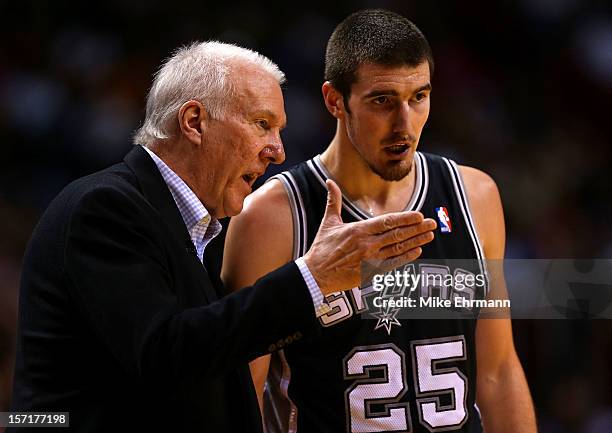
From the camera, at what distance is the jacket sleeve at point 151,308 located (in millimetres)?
2113

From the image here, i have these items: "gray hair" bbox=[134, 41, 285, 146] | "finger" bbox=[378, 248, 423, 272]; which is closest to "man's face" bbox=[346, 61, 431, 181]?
"gray hair" bbox=[134, 41, 285, 146]

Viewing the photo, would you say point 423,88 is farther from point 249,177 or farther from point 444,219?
point 249,177

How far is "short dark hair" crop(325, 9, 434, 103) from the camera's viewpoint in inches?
122

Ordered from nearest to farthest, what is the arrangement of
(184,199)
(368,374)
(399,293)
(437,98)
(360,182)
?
(184,199)
(368,374)
(399,293)
(360,182)
(437,98)

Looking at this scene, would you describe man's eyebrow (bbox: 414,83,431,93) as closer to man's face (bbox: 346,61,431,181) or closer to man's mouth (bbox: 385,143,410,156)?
man's face (bbox: 346,61,431,181)

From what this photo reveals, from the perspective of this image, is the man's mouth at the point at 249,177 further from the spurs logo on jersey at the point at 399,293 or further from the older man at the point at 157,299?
the spurs logo on jersey at the point at 399,293

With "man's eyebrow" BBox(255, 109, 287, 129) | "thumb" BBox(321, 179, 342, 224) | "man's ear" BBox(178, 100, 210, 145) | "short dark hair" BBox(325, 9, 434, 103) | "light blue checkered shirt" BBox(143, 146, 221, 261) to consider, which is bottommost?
"thumb" BBox(321, 179, 342, 224)

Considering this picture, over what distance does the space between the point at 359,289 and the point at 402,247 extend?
808 millimetres

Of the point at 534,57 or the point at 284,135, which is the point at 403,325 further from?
the point at 534,57

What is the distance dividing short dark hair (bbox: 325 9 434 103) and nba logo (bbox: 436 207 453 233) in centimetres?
48

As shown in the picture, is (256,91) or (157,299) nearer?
(157,299)

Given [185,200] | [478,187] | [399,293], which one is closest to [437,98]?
[478,187]

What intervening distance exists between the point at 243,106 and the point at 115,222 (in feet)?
1.88

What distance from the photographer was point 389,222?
228 centimetres
